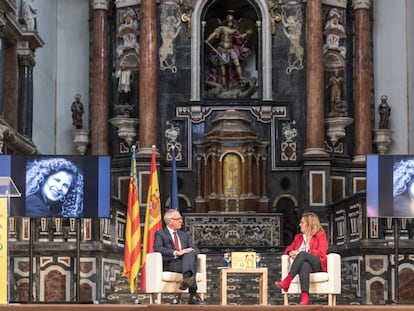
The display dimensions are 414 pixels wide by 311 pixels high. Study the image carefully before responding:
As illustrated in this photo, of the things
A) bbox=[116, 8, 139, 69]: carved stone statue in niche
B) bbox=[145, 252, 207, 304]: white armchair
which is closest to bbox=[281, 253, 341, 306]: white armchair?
bbox=[145, 252, 207, 304]: white armchair

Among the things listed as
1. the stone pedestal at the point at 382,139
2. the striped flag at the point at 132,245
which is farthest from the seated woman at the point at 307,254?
the stone pedestal at the point at 382,139

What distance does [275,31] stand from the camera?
25797 millimetres

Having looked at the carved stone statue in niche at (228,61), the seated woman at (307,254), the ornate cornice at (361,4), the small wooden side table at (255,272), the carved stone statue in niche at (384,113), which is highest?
the ornate cornice at (361,4)

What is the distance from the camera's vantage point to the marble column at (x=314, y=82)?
2492cm

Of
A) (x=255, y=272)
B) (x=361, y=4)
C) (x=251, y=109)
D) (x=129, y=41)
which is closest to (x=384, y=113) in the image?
(x=361, y=4)

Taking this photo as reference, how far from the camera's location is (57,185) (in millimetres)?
16828

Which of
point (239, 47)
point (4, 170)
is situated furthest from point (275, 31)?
Result: point (4, 170)

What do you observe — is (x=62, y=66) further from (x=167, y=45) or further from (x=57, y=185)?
(x=57, y=185)

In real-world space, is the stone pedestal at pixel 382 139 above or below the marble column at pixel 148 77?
below

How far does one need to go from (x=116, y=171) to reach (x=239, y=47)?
3931mm

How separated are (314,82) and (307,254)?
10516mm

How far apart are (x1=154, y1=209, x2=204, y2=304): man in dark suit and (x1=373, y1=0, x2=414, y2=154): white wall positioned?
38.5 ft

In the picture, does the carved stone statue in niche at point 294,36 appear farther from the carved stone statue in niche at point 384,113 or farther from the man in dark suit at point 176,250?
the man in dark suit at point 176,250

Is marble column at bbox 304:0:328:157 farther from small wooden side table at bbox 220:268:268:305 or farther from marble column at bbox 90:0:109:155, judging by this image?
small wooden side table at bbox 220:268:268:305
